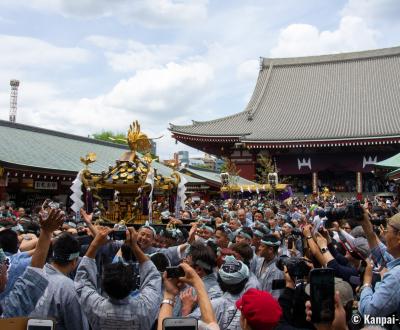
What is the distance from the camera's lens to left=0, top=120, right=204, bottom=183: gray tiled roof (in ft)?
44.4

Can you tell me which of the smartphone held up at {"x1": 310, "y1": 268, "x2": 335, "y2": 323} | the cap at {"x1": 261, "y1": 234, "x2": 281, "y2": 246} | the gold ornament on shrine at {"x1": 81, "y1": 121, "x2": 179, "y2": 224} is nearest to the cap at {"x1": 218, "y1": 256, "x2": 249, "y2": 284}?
the smartphone held up at {"x1": 310, "y1": 268, "x2": 335, "y2": 323}

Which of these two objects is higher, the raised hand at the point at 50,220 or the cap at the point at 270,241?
the raised hand at the point at 50,220

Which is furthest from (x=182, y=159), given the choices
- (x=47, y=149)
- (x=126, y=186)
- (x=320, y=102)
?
(x=126, y=186)

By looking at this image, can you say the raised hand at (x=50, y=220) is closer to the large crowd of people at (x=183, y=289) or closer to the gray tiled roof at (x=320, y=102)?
the large crowd of people at (x=183, y=289)

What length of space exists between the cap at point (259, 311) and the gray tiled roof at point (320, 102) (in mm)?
25671

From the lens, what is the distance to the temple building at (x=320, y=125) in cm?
2836

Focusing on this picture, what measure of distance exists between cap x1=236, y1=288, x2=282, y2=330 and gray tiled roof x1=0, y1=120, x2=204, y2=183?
10828 millimetres

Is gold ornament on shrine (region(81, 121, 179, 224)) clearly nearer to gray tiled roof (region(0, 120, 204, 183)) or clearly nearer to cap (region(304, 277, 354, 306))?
cap (region(304, 277, 354, 306))

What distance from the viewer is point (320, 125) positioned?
1205 inches

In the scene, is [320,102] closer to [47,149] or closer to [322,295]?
[47,149]

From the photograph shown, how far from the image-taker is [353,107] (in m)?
32.1

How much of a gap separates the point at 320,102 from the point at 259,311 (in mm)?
32710

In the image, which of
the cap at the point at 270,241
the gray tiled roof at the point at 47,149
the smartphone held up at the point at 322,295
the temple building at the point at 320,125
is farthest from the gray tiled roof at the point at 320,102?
the smartphone held up at the point at 322,295

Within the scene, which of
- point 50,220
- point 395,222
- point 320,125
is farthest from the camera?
point 320,125
